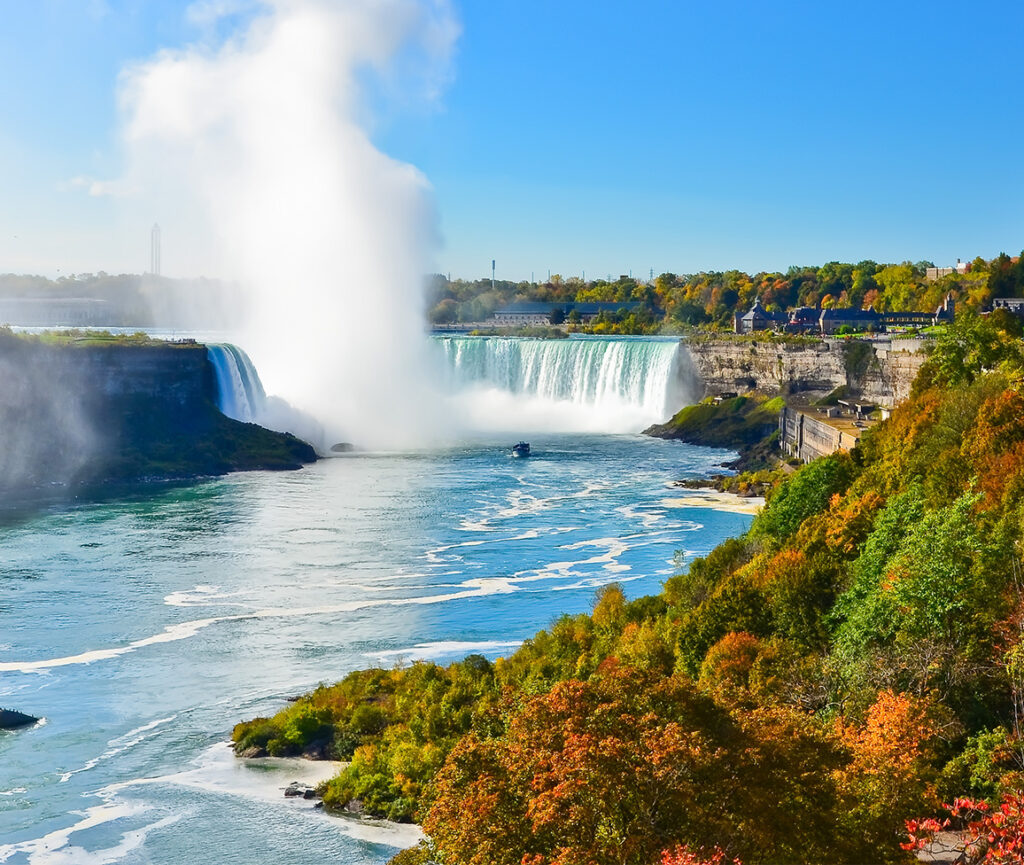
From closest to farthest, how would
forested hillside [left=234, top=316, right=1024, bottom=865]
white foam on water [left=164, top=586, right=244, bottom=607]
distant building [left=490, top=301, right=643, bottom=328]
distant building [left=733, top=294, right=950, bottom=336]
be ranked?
forested hillside [left=234, top=316, right=1024, bottom=865]
white foam on water [left=164, top=586, right=244, bottom=607]
distant building [left=733, top=294, right=950, bottom=336]
distant building [left=490, top=301, right=643, bottom=328]

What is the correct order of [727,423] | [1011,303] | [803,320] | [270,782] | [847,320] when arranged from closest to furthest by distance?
[270,782]
[727,423]
[1011,303]
[847,320]
[803,320]

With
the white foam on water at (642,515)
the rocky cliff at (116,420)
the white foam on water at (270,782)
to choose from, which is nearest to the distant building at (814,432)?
the white foam on water at (642,515)

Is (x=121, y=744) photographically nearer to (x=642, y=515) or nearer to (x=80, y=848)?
(x=80, y=848)

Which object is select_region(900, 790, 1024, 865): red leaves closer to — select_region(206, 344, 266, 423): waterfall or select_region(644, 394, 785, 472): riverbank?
select_region(644, 394, 785, 472): riverbank

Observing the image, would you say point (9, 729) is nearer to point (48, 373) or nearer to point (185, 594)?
point (185, 594)

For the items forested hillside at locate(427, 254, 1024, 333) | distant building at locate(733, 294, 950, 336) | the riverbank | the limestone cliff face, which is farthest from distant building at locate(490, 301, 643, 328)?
the riverbank

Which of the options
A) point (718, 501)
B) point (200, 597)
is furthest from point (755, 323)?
point (200, 597)

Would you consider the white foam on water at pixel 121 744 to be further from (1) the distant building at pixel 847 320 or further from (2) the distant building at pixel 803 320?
(1) the distant building at pixel 847 320
